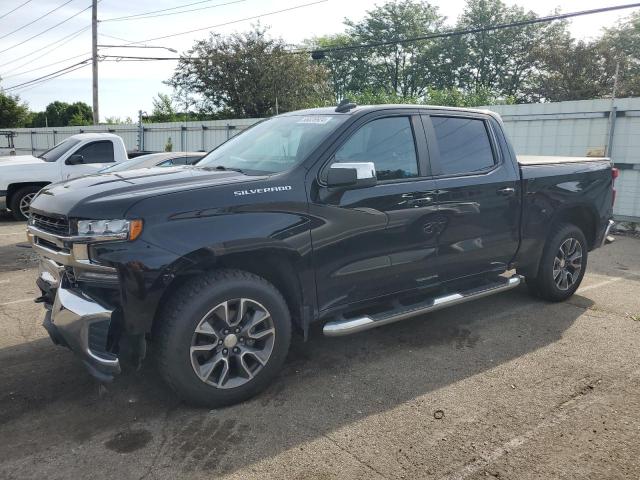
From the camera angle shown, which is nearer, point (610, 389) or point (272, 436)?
point (272, 436)

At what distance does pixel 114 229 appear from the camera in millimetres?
2990

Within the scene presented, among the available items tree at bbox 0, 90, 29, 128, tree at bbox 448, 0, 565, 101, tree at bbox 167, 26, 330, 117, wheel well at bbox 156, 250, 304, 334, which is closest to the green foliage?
tree at bbox 0, 90, 29, 128

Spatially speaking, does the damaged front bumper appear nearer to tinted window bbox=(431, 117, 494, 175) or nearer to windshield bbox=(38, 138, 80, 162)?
tinted window bbox=(431, 117, 494, 175)

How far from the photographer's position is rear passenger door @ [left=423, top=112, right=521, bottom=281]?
4.31 m

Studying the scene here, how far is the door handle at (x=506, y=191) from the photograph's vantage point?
184 inches

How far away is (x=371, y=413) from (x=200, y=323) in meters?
1.20

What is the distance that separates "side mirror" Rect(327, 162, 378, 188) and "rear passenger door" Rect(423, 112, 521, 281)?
86 cm

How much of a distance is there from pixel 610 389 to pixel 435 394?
123cm

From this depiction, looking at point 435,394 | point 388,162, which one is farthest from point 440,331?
point 388,162

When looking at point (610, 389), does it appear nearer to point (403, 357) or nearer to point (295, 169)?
point (403, 357)

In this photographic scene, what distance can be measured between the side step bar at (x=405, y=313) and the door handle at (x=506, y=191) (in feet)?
2.65

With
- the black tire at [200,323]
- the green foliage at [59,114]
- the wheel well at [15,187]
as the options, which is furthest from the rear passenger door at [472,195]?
the green foliage at [59,114]

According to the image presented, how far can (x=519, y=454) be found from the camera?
9.49 feet

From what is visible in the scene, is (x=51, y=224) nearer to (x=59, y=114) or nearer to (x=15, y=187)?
(x=15, y=187)
